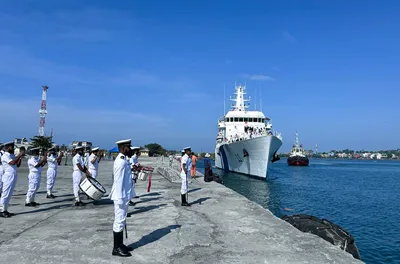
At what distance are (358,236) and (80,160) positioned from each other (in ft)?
34.8

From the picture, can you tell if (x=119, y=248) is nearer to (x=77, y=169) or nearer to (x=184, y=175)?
(x=184, y=175)

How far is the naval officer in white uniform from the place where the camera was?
4461 mm

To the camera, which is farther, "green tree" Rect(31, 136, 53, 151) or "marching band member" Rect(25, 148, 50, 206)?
"green tree" Rect(31, 136, 53, 151)

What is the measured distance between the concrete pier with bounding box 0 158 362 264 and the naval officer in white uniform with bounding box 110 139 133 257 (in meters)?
0.17

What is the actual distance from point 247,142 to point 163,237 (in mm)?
26720

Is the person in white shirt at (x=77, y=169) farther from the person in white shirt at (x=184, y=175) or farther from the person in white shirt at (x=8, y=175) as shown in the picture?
the person in white shirt at (x=184, y=175)

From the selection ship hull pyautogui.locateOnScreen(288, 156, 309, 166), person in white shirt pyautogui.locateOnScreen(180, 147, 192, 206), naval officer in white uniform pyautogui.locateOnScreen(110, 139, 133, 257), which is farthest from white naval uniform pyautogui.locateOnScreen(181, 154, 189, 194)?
ship hull pyautogui.locateOnScreen(288, 156, 309, 166)

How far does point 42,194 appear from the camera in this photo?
1078 centimetres

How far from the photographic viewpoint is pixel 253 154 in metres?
32.5

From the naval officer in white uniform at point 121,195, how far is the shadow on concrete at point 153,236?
33 centimetres

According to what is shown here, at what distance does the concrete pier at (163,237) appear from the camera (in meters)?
4.39

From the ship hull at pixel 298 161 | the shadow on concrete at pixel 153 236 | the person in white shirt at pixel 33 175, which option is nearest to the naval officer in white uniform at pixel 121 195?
the shadow on concrete at pixel 153 236

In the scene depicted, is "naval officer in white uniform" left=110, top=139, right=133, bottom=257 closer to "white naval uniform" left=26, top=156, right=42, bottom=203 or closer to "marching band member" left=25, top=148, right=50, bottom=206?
"marching band member" left=25, top=148, right=50, bottom=206

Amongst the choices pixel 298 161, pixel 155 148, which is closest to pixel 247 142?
pixel 298 161
